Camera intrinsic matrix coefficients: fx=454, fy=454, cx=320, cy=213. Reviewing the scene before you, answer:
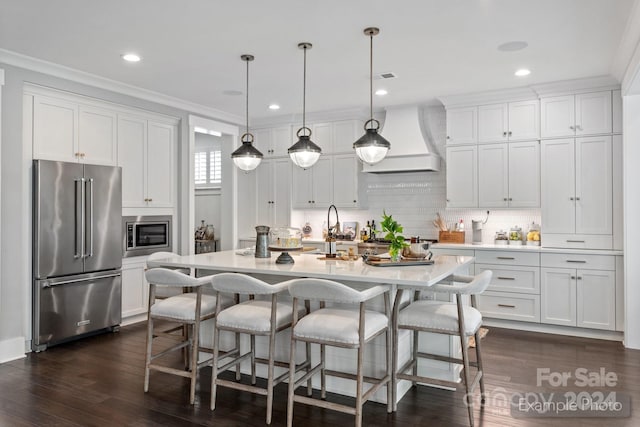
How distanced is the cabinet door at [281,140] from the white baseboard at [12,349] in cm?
406

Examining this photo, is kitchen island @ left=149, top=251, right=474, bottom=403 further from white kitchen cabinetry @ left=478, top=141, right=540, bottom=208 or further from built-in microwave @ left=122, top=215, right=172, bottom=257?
white kitchen cabinetry @ left=478, top=141, right=540, bottom=208

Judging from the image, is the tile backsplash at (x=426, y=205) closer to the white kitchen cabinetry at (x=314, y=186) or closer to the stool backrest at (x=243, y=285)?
the white kitchen cabinetry at (x=314, y=186)

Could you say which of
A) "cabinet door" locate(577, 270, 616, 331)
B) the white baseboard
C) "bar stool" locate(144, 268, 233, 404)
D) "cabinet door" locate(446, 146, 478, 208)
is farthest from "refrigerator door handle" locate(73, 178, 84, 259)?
"cabinet door" locate(577, 270, 616, 331)

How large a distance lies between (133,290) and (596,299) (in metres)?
5.12

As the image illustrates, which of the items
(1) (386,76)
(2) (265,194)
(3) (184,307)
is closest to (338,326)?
(3) (184,307)

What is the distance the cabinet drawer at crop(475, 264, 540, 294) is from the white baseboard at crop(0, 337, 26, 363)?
472 centimetres

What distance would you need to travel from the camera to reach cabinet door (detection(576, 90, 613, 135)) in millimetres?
4820

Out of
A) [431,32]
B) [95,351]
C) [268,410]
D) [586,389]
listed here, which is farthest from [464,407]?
[95,351]

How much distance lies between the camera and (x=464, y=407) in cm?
306

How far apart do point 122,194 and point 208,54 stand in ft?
6.76

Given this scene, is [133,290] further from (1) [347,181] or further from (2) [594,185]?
(2) [594,185]

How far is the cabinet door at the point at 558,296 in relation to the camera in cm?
487

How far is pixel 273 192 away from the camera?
7004 mm

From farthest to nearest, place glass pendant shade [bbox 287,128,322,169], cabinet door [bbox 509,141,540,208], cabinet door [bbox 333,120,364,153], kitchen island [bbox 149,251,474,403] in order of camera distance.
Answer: cabinet door [bbox 333,120,364,153] → cabinet door [bbox 509,141,540,208] → glass pendant shade [bbox 287,128,322,169] → kitchen island [bbox 149,251,474,403]
